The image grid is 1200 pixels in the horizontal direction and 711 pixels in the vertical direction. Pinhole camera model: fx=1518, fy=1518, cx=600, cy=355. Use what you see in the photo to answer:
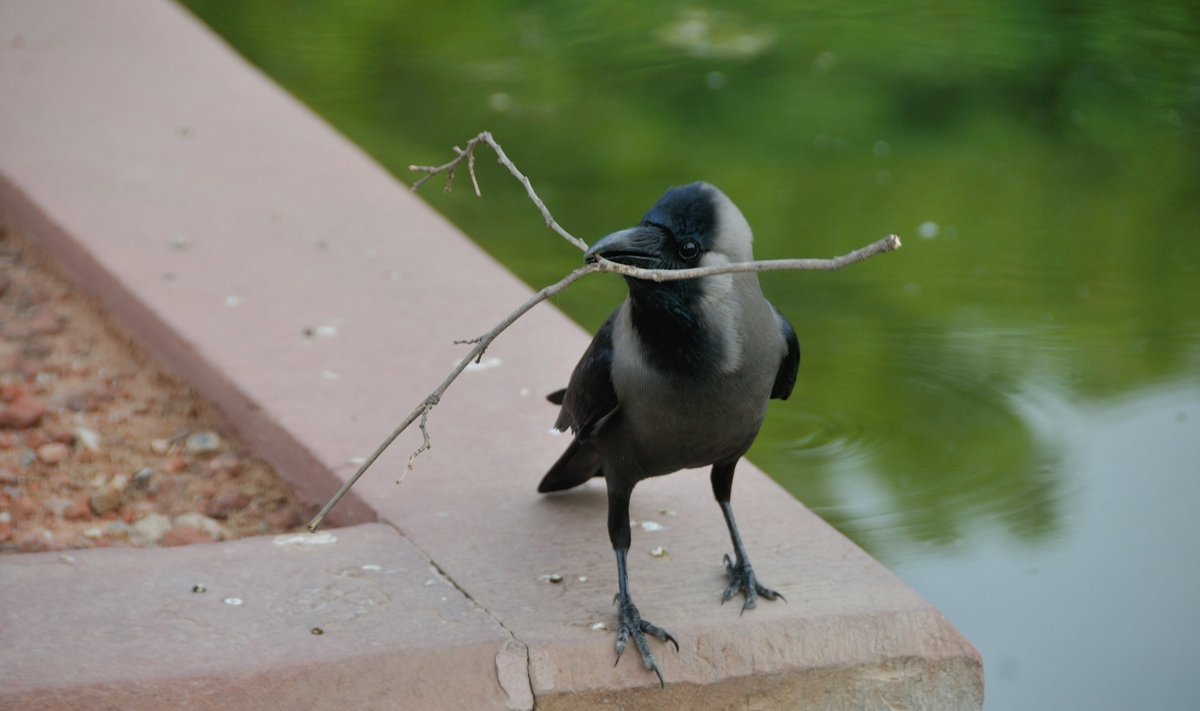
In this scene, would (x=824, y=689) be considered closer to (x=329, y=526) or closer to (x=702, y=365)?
(x=702, y=365)

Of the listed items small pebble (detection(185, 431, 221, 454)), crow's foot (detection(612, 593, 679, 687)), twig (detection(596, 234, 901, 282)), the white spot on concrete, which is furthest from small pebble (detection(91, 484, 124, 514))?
twig (detection(596, 234, 901, 282))

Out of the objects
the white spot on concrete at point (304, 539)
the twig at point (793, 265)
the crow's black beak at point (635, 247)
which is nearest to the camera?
the twig at point (793, 265)

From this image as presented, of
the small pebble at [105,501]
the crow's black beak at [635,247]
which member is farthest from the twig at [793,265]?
the small pebble at [105,501]

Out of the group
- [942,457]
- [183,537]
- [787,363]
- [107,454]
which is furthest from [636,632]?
[942,457]

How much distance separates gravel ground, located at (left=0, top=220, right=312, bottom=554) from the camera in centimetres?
361

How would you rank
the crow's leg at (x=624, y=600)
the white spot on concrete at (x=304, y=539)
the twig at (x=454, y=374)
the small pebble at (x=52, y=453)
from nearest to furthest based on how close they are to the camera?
the twig at (x=454, y=374)
the crow's leg at (x=624, y=600)
the white spot on concrete at (x=304, y=539)
the small pebble at (x=52, y=453)

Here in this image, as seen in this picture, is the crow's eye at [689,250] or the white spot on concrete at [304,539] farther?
the white spot on concrete at [304,539]

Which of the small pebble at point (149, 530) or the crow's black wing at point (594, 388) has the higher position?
the crow's black wing at point (594, 388)

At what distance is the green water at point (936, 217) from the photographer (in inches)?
162

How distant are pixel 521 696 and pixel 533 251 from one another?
3.03 metres

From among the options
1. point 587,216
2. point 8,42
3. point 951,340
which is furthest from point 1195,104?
point 8,42

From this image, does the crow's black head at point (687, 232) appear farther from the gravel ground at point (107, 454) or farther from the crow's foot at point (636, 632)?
the gravel ground at point (107, 454)

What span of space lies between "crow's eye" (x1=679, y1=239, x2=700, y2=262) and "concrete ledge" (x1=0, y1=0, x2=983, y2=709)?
79 cm

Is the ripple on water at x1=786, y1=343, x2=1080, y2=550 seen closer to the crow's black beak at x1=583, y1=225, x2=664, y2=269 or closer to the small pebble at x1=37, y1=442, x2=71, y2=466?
the crow's black beak at x1=583, y1=225, x2=664, y2=269
